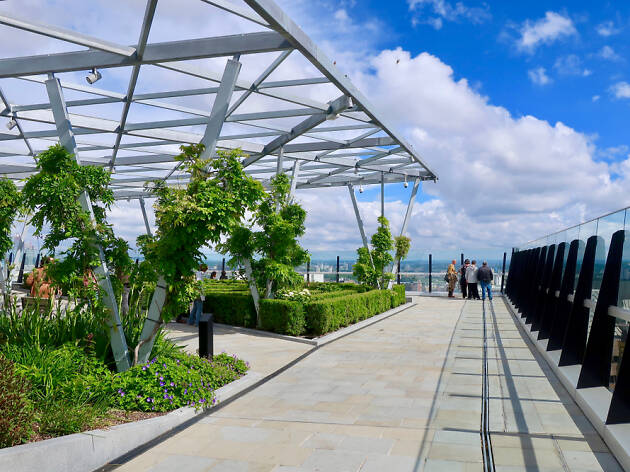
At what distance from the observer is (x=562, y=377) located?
657 cm

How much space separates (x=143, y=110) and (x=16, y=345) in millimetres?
7204

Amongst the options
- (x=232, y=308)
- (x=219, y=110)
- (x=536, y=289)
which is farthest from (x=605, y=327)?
(x=232, y=308)

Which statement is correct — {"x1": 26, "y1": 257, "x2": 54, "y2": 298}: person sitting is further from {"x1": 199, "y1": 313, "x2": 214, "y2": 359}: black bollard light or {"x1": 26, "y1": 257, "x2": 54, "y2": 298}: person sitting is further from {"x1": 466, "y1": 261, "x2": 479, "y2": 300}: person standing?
{"x1": 466, "y1": 261, "x2": 479, "y2": 300}: person standing

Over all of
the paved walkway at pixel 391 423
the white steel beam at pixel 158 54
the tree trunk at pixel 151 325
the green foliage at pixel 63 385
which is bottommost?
the paved walkway at pixel 391 423

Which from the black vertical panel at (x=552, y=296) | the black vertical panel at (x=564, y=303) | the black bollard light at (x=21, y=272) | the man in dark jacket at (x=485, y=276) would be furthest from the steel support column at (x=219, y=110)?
the black bollard light at (x=21, y=272)

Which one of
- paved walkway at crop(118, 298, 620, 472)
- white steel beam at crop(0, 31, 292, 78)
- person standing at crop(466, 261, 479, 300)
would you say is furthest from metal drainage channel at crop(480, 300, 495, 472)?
person standing at crop(466, 261, 479, 300)

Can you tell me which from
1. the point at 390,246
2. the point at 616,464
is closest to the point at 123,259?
the point at 616,464

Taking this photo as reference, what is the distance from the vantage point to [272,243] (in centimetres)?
1219

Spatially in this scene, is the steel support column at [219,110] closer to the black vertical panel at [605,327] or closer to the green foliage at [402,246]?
the black vertical panel at [605,327]

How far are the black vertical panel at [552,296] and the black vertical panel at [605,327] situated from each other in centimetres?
341

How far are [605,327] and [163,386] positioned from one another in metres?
4.57

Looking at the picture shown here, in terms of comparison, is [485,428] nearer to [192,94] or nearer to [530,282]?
[192,94]

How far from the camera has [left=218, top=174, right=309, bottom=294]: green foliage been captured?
1190 centimetres

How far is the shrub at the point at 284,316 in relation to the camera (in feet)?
35.6
